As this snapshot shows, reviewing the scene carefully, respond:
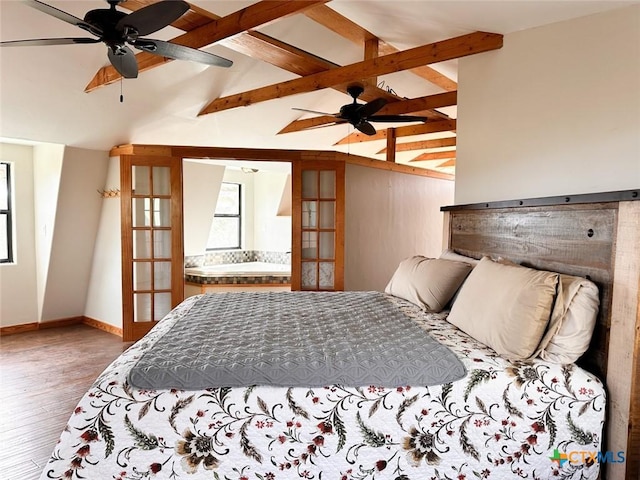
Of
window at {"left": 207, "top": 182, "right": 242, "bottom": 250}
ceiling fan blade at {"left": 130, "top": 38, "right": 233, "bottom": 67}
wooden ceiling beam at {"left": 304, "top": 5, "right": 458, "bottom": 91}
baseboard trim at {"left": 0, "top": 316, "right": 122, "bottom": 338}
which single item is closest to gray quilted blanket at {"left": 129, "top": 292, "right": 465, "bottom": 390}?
ceiling fan blade at {"left": 130, "top": 38, "right": 233, "bottom": 67}

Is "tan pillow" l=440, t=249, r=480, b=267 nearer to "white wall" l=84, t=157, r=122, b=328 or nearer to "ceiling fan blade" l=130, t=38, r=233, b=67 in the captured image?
"ceiling fan blade" l=130, t=38, r=233, b=67

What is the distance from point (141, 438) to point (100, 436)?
143 mm

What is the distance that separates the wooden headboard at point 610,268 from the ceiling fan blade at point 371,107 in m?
1.55

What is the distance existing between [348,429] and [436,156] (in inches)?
267

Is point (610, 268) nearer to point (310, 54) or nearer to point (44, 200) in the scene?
point (310, 54)

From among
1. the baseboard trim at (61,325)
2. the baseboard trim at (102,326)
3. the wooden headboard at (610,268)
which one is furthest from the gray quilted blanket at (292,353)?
the baseboard trim at (61,325)

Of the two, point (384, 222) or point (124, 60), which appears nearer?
point (124, 60)

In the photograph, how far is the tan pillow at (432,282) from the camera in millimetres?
2453

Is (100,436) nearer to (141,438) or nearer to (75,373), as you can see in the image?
(141,438)

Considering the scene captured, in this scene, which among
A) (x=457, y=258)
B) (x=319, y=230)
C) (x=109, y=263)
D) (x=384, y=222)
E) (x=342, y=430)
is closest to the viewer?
(x=342, y=430)

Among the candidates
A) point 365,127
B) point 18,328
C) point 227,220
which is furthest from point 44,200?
point 365,127

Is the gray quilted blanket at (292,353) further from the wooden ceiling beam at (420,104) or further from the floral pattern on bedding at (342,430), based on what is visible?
the wooden ceiling beam at (420,104)

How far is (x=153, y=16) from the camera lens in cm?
181

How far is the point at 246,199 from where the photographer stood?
638cm
